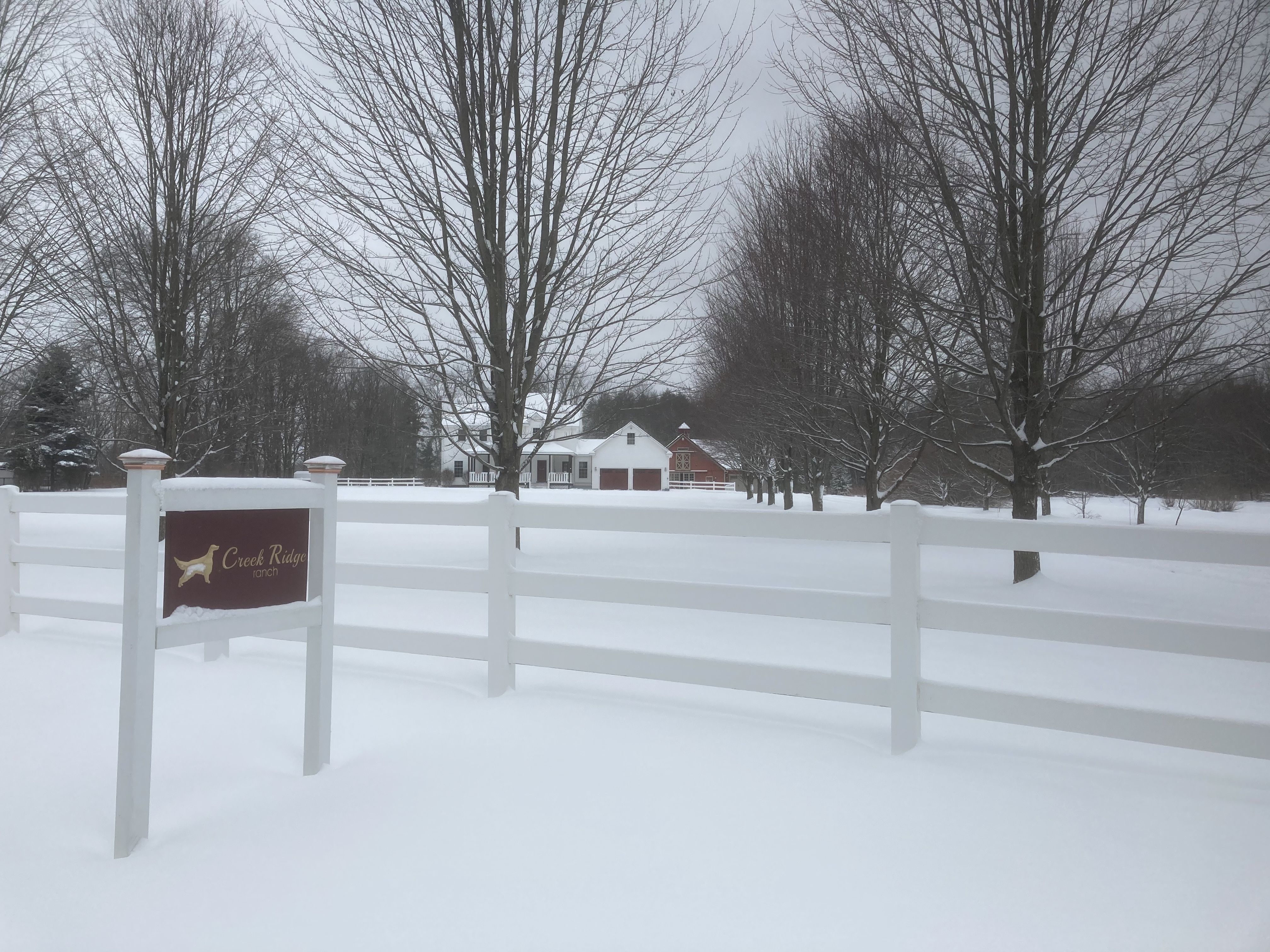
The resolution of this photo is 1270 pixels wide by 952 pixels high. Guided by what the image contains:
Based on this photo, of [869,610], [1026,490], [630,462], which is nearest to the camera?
[869,610]

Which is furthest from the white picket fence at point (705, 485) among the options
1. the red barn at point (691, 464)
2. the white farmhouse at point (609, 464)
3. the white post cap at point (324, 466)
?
the white post cap at point (324, 466)

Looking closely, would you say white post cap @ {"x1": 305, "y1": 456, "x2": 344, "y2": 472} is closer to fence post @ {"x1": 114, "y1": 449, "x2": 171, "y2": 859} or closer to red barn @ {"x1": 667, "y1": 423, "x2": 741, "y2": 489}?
fence post @ {"x1": 114, "y1": 449, "x2": 171, "y2": 859}

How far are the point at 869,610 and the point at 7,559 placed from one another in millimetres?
7357

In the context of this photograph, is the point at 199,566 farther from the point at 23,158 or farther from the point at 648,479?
the point at 648,479

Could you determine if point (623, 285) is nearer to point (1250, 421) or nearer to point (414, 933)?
point (414, 933)

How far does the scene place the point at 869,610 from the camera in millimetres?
4387

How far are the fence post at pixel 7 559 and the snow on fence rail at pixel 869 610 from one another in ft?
11.5

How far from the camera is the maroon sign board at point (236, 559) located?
3.47 m

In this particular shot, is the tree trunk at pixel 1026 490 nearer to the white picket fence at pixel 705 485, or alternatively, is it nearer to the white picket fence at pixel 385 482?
the white picket fence at pixel 385 482

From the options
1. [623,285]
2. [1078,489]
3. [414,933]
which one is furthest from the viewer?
[1078,489]

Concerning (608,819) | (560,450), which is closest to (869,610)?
(608,819)

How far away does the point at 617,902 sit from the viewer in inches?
113

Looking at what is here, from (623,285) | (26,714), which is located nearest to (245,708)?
(26,714)

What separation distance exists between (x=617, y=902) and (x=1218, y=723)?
9.16ft
